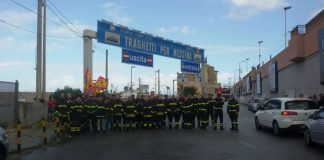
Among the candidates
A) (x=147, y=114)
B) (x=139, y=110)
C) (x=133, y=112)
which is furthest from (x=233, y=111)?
(x=133, y=112)

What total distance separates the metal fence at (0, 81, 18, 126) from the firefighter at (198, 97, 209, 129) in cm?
855

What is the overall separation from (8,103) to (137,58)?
11.0 m

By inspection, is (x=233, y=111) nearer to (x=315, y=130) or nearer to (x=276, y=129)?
(x=276, y=129)

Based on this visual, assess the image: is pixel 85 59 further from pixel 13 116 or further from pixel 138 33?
pixel 13 116

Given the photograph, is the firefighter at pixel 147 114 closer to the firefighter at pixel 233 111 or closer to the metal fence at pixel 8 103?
the firefighter at pixel 233 111

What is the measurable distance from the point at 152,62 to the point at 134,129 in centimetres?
1114

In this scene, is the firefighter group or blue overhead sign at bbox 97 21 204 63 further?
blue overhead sign at bbox 97 21 204 63

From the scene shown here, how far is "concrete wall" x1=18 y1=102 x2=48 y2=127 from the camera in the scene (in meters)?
21.7

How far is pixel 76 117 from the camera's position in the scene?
756 inches

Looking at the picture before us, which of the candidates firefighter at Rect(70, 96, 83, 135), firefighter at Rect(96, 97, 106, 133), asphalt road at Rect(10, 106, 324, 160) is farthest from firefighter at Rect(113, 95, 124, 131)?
asphalt road at Rect(10, 106, 324, 160)

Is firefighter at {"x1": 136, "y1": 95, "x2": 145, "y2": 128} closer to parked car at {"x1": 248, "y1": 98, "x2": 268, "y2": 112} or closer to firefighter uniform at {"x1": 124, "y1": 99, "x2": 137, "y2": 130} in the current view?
firefighter uniform at {"x1": 124, "y1": 99, "x2": 137, "y2": 130}

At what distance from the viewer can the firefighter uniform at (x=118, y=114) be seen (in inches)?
813

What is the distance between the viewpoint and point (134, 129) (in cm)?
2114

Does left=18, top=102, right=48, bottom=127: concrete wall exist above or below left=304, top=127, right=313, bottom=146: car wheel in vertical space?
above
